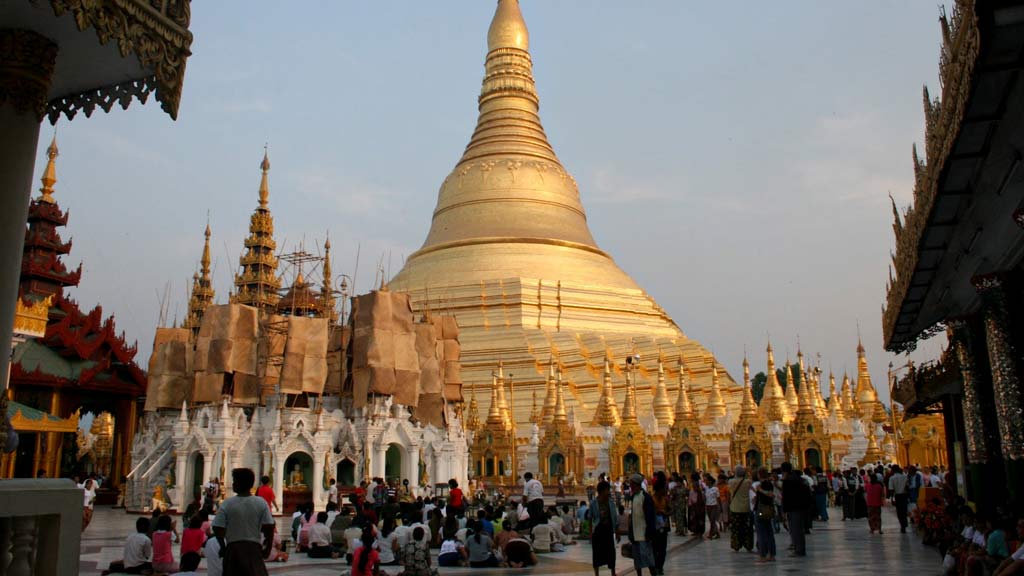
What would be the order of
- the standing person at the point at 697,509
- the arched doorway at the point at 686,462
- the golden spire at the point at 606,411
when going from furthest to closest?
the golden spire at the point at 606,411
the arched doorway at the point at 686,462
the standing person at the point at 697,509

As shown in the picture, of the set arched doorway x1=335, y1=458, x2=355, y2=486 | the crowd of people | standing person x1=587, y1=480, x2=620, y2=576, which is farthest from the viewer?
arched doorway x1=335, y1=458, x2=355, y2=486

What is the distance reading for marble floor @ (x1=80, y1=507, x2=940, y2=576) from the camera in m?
10.6

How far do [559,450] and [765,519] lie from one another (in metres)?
22.3

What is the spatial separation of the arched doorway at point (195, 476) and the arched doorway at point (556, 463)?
44.4 feet

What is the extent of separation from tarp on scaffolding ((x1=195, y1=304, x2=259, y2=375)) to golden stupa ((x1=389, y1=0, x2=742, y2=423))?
14897mm

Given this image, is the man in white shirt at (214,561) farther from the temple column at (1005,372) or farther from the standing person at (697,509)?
the standing person at (697,509)

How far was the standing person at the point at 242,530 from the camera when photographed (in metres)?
6.42

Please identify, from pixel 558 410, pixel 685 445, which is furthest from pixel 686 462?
pixel 558 410

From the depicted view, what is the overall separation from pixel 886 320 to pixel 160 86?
12.9 metres

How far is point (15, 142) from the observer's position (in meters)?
6.22

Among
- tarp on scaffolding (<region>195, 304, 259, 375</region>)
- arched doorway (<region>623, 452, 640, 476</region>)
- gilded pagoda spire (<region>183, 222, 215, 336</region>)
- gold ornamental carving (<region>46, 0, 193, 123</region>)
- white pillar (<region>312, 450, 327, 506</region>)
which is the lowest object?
white pillar (<region>312, 450, 327, 506</region>)

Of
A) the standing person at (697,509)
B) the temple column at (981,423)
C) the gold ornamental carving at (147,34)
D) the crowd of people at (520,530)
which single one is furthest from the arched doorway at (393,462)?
the gold ornamental carving at (147,34)

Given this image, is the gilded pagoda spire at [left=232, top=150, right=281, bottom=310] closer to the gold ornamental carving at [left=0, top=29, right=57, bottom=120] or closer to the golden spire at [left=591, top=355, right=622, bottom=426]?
the golden spire at [left=591, top=355, right=622, bottom=426]

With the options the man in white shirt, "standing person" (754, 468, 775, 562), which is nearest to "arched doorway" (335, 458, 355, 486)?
"standing person" (754, 468, 775, 562)
